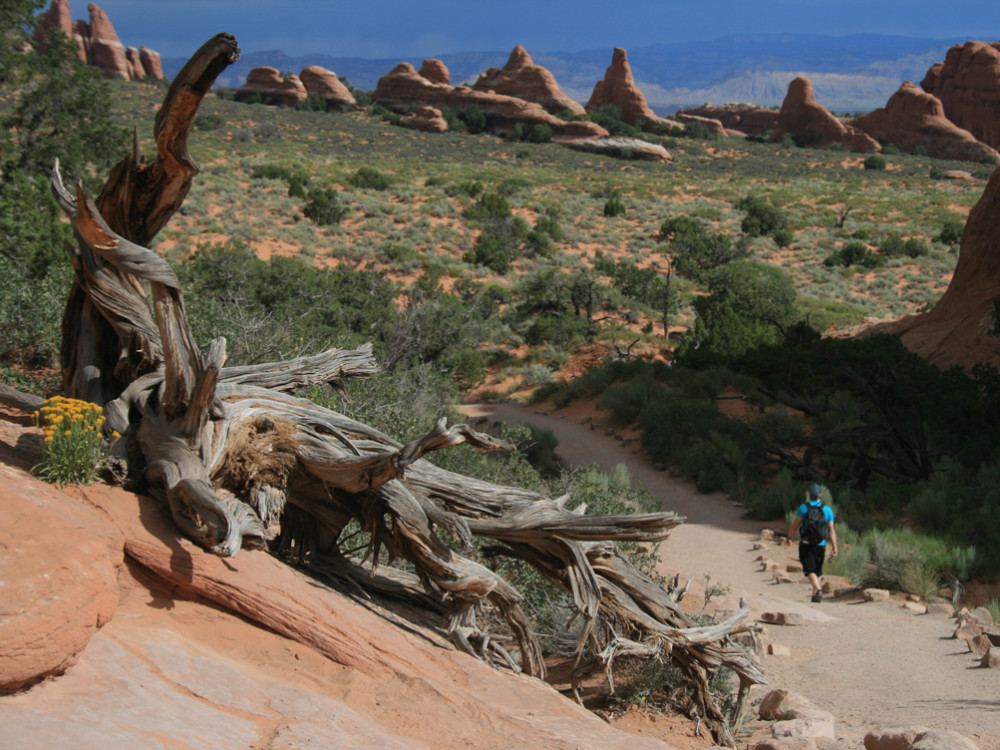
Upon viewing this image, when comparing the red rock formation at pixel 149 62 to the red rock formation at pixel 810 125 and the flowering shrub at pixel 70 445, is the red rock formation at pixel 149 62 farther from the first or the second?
the flowering shrub at pixel 70 445

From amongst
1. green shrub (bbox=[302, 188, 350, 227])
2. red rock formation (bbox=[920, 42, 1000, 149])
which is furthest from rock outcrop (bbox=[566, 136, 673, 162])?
red rock formation (bbox=[920, 42, 1000, 149])

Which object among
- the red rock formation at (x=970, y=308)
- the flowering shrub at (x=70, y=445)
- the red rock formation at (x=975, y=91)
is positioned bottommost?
the flowering shrub at (x=70, y=445)

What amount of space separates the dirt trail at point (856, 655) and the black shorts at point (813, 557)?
232mm

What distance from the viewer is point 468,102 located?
7250 centimetres

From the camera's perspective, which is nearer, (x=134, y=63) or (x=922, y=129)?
(x=922, y=129)

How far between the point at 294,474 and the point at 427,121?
63.5m

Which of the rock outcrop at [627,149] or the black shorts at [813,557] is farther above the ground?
the rock outcrop at [627,149]

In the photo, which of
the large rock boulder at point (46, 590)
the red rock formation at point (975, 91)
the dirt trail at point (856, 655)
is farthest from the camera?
the red rock formation at point (975, 91)

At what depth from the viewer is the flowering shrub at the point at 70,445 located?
12.8ft

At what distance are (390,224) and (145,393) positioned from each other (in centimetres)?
2354

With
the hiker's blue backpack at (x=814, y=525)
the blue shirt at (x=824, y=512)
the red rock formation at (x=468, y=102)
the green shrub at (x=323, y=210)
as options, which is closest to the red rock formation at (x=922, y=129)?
the red rock formation at (x=468, y=102)

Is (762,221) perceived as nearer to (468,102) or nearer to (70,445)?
(70,445)

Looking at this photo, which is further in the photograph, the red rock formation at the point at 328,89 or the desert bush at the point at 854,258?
the red rock formation at the point at 328,89

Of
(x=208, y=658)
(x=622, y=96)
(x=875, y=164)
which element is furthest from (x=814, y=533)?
(x=622, y=96)
